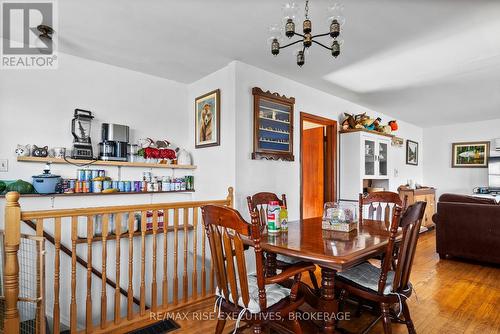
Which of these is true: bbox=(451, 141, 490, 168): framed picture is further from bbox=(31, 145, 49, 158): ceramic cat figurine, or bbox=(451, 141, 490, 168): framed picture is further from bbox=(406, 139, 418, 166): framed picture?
bbox=(31, 145, 49, 158): ceramic cat figurine

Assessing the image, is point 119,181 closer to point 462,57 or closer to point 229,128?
point 229,128

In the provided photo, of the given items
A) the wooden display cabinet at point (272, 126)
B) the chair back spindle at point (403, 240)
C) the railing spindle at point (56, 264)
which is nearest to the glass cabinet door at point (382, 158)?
the wooden display cabinet at point (272, 126)

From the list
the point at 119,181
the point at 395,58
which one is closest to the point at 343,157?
the point at 395,58

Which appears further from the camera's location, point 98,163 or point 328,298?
point 98,163

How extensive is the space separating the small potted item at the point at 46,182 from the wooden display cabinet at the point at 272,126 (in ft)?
6.56

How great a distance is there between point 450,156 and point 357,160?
404 cm

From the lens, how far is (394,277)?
5.58 feet

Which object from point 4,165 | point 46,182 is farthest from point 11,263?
point 4,165

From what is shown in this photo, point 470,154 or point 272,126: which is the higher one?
point 272,126

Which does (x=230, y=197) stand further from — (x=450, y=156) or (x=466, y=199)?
(x=450, y=156)

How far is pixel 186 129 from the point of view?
3826 millimetres

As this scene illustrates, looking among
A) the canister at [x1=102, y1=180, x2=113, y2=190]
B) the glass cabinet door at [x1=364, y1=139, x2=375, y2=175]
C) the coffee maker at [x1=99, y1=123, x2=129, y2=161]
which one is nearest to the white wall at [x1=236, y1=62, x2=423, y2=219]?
the glass cabinet door at [x1=364, y1=139, x2=375, y2=175]

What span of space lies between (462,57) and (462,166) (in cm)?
463

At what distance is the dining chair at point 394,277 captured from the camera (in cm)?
161
